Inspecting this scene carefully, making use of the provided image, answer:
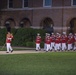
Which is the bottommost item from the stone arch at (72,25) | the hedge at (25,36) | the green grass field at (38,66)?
the green grass field at (38,66)

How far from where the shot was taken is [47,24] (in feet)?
179

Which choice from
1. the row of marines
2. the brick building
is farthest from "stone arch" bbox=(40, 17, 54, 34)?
the row of marines

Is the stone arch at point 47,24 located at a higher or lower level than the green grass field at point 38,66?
higher

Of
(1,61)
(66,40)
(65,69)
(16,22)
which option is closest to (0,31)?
(16,22)

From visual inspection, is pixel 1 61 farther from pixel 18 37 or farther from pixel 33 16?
pixel 33 16

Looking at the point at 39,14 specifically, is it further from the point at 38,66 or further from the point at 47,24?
the point at 38,66

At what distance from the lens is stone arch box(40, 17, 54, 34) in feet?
173

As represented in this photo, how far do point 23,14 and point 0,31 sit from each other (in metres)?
4.36

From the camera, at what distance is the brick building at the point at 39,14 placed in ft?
170

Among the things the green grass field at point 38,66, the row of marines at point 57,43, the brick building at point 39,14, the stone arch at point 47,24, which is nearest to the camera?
the green grass field at point 38,66

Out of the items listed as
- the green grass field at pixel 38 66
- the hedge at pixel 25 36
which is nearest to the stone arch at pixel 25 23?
the hedge at pixel 25 36

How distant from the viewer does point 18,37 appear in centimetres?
5056

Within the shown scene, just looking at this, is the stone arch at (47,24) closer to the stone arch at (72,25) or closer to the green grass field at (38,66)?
the stone arch at (72,25)

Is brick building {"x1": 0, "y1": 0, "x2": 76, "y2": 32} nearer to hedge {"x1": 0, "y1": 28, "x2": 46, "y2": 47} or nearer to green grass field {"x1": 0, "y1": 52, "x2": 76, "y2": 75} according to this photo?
hedge {"x1": 0, "y1": 28, "x2": 46, "y2": 47}
